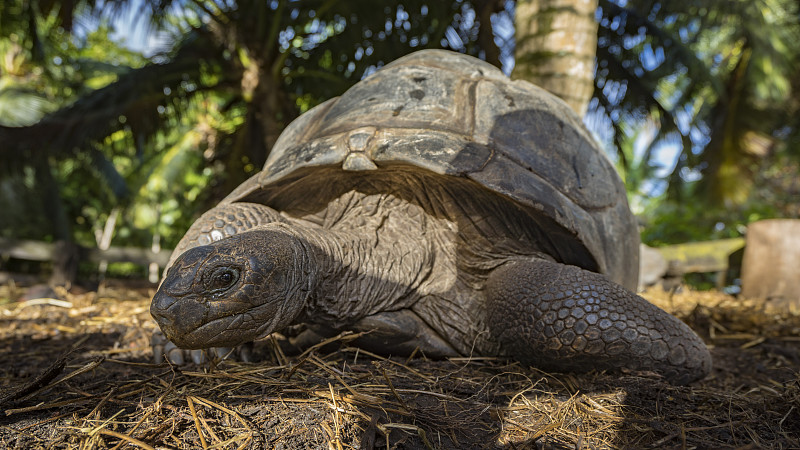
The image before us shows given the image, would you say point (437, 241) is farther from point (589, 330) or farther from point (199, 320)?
point (199, 320)

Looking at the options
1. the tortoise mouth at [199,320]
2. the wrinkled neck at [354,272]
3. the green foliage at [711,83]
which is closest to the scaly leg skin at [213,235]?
the wrinkled neck at [354,272]

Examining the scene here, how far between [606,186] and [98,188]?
46.7 ft

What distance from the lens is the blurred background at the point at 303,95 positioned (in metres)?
6.49

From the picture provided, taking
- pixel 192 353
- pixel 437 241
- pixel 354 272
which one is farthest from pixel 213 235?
pixel 437 241

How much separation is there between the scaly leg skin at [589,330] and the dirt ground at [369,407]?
0.09 metres

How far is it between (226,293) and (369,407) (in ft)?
1.83

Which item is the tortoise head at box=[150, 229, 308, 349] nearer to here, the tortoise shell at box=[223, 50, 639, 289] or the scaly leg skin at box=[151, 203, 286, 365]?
the scaly leg skin at box=[151, 203, 286, 365]

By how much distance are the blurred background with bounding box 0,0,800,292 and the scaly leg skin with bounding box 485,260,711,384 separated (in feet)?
7.36

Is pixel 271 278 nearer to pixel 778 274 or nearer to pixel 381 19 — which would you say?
pixel 778 274

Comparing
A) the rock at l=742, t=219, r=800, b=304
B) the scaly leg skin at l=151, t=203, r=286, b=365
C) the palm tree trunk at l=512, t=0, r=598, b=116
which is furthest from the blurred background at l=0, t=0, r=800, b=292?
the scaly leg skin at l=151, t=203, r=286, b=365

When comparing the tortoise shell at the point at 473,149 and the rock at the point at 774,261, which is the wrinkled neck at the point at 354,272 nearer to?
the tortoise shell at the point at 473,149

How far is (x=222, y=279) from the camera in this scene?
162cm

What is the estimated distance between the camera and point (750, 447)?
1336 mm

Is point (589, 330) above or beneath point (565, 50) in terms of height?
beneath
